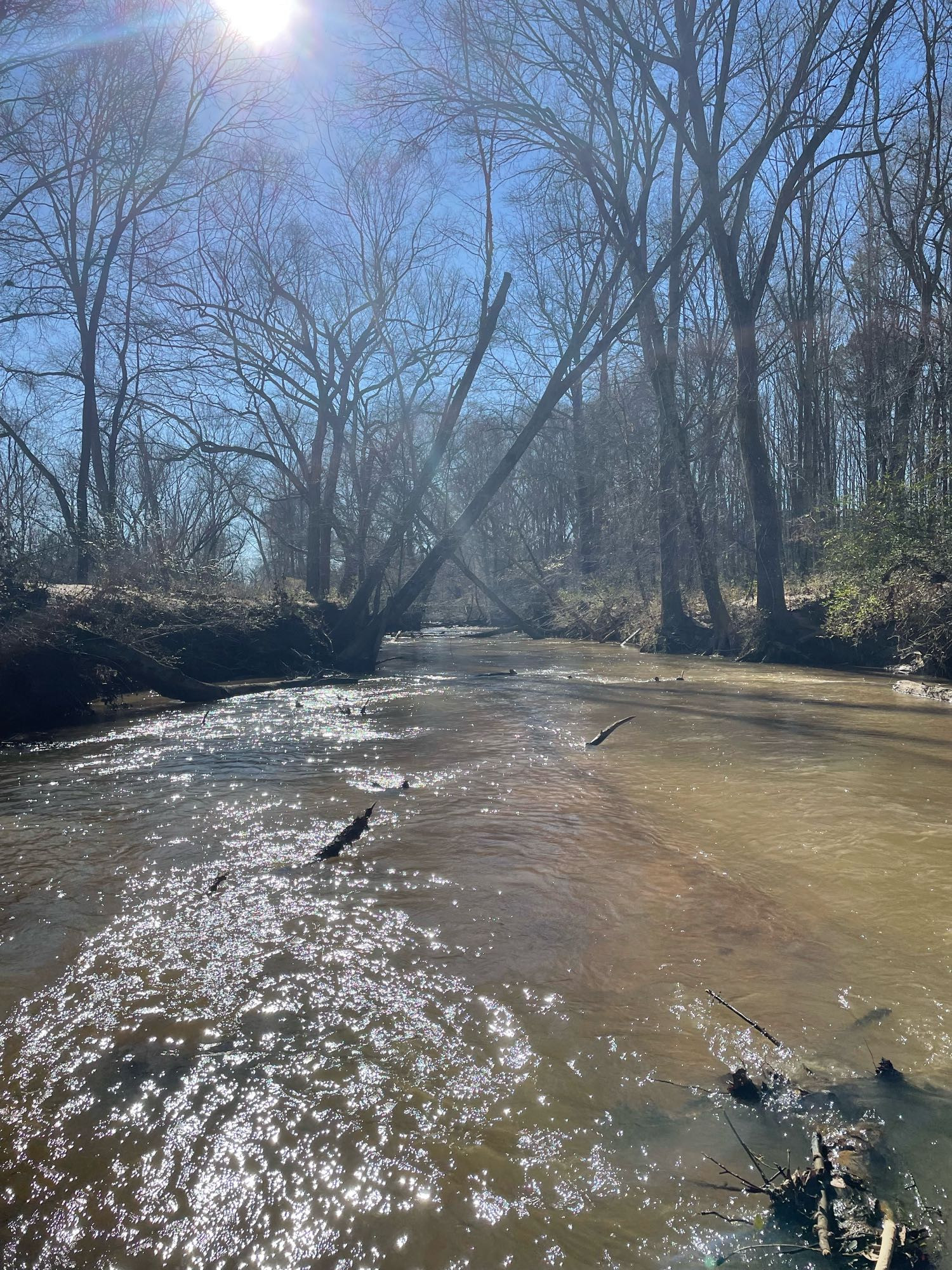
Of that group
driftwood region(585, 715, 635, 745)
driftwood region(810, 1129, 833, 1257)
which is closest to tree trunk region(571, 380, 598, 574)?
driftwood region(585, 715, 635, 745)

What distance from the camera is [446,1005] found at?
8.35 feet

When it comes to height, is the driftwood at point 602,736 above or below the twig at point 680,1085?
above

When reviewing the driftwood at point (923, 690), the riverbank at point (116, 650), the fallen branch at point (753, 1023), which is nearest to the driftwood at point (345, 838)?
the fallen branch at point (753, 1023)

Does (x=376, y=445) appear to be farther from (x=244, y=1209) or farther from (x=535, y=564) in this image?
(x=244, y=1209)

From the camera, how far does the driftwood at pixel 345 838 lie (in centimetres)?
399

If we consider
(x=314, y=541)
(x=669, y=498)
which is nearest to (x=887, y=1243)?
(x=669, y=498)

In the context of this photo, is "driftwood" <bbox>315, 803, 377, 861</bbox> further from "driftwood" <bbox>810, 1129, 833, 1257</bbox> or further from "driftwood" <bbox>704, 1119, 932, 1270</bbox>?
"driftwood" <bbox>810, 1129, 833, 1257</bbox>

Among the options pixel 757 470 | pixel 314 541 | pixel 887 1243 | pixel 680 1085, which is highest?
pixel 757 470

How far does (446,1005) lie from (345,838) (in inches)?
70.0

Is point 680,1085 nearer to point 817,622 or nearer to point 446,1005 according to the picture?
point 446,1005

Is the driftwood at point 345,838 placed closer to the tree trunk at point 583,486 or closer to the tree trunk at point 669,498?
the tree trunk at point 669,498

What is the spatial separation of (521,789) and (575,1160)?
3.59 metres

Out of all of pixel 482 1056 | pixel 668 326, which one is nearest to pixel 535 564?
pixel 668 326

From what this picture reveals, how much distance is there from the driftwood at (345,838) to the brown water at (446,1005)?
78 millimetres
